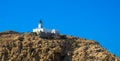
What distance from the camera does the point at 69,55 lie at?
120 meters

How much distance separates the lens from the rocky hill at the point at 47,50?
11825cm

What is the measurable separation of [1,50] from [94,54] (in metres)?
17.7

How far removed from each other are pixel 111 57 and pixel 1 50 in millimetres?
20947

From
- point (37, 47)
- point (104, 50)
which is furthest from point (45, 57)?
point (104, 50)

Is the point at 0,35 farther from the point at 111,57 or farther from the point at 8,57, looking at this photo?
the point at 111,57

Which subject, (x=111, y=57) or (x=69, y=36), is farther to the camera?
(x=69, y=36)

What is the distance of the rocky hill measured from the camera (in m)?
118

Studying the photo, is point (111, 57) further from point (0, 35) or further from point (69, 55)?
point (0, 35)

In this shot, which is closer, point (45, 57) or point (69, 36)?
point (45, 57)

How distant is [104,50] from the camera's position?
12050 centimetres

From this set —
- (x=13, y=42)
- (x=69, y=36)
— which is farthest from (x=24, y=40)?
(x=69, y=36)

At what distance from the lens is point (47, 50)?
119812mm

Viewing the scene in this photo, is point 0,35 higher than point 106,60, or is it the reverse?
point 0,35

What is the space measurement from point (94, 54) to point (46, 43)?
9.73 meters
